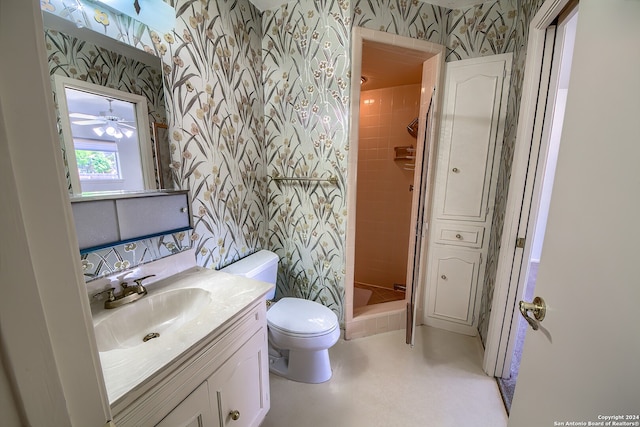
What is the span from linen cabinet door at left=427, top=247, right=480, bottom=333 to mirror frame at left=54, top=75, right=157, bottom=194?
77.4 inches

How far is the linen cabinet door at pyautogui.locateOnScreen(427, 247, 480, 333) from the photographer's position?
73.7 inches

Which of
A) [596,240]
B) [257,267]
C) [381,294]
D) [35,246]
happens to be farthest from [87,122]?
[381,294]

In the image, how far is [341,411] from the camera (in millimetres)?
1373

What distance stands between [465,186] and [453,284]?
774 millimetres

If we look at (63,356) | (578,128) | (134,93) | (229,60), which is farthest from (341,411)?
(229,60)

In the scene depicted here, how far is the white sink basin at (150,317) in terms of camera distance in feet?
3.02

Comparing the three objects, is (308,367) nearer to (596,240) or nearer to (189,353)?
(189,353)

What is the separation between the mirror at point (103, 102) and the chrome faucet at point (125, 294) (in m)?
0.42

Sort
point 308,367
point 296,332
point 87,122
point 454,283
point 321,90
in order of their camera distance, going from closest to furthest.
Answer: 1. point 87,122
2. point 296,332
3. point 308,367
4. point 321,90
5. point 454,283

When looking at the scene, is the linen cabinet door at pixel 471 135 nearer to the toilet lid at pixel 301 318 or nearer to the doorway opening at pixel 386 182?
the doorway opening at pixel 386 182

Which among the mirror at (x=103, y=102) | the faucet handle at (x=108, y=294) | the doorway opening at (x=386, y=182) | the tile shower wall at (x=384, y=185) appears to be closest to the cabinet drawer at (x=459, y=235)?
the doorway opening at (x=386, y=182)

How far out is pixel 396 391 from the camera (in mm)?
1490

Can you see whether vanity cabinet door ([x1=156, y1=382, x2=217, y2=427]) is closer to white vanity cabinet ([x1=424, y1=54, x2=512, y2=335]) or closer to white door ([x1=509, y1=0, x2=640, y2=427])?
white door ([x1=509, y1=0, x2=640, y2=427])

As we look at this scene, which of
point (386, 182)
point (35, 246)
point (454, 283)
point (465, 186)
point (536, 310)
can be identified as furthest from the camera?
point (386, 182)
